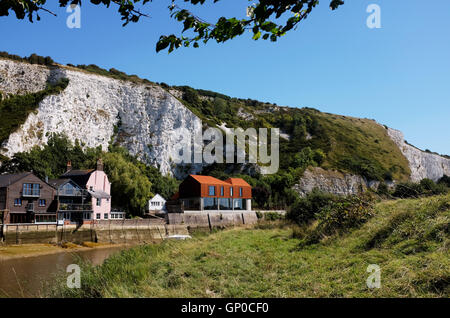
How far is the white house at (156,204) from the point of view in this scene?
55.8m

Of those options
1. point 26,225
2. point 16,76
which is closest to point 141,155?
point 16,76

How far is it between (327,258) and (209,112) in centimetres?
9996

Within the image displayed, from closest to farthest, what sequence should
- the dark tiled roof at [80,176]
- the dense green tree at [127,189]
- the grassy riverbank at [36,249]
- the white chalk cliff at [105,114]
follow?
the grassy riverbank at [36,249] < the dark tiled roof at [80,176] < the dense green tree at [127,189] < the white chalk cliff at [105,114]

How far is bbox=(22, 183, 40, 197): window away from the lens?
119 feet

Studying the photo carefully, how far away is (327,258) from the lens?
923cm

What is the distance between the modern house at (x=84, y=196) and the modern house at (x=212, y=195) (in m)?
11.8

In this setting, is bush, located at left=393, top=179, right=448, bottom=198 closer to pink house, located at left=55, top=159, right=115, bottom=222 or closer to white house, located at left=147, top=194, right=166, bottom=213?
pink house, located at left=55, top=159, right=115, bottom=222

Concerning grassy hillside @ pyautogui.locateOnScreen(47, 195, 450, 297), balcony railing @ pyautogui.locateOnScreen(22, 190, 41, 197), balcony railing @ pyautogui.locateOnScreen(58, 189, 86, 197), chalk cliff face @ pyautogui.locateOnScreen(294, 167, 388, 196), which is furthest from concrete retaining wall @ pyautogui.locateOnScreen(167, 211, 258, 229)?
grassy hillside @ pyautogui.locateOnScreen(47, 195, 450, 297)

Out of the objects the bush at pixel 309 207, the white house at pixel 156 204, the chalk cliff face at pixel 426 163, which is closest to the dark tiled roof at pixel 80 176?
the white house at pixel 156 204

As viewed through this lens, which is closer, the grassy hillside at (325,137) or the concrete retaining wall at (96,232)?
the concrete retaining wall at (96,232)

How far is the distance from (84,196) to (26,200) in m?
7.15

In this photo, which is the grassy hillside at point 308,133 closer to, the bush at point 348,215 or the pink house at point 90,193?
the pink house at point 90,193

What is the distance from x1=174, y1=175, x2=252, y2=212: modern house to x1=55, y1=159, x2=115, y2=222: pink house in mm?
12186

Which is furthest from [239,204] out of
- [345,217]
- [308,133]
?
[308,133]
